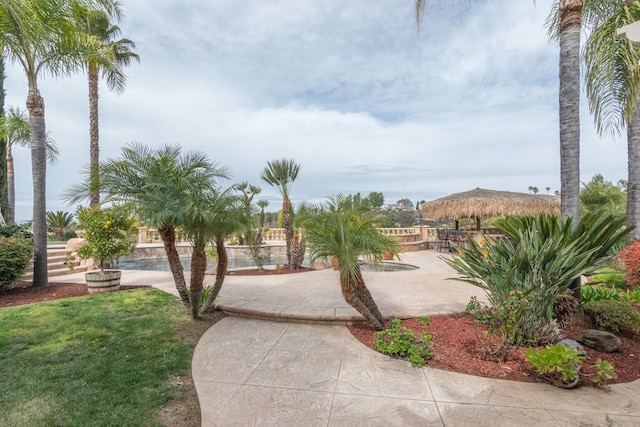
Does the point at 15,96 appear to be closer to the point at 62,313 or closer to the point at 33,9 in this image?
the point at 33,9

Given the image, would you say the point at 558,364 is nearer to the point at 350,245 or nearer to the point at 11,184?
the point at 350,245

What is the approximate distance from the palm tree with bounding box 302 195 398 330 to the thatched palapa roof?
10.3 meters

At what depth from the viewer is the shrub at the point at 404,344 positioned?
133 inches

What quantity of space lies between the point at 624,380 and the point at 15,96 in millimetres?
23344

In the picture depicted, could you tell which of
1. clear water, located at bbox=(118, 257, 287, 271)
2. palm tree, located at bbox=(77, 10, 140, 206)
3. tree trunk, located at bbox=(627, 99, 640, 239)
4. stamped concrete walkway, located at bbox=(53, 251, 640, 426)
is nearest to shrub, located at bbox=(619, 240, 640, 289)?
tree trunk, located at bbox=(627, 99, 640, 239)

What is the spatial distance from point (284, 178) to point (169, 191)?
5.55 meters

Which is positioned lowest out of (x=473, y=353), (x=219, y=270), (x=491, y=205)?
(x=473, y=353)

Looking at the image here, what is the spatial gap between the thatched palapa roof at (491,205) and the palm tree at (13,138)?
19.8 metres

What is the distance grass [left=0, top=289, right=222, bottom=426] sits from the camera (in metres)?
2.47

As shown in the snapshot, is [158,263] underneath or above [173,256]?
underneath

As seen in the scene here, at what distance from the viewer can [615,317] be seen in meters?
3.93

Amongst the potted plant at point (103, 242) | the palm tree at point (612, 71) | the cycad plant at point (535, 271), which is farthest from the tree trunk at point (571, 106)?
the potted plant at point (103, 242)

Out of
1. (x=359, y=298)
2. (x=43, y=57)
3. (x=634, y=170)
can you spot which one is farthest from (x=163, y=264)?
(x=634, y=170)

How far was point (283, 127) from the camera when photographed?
1468 centimetres
